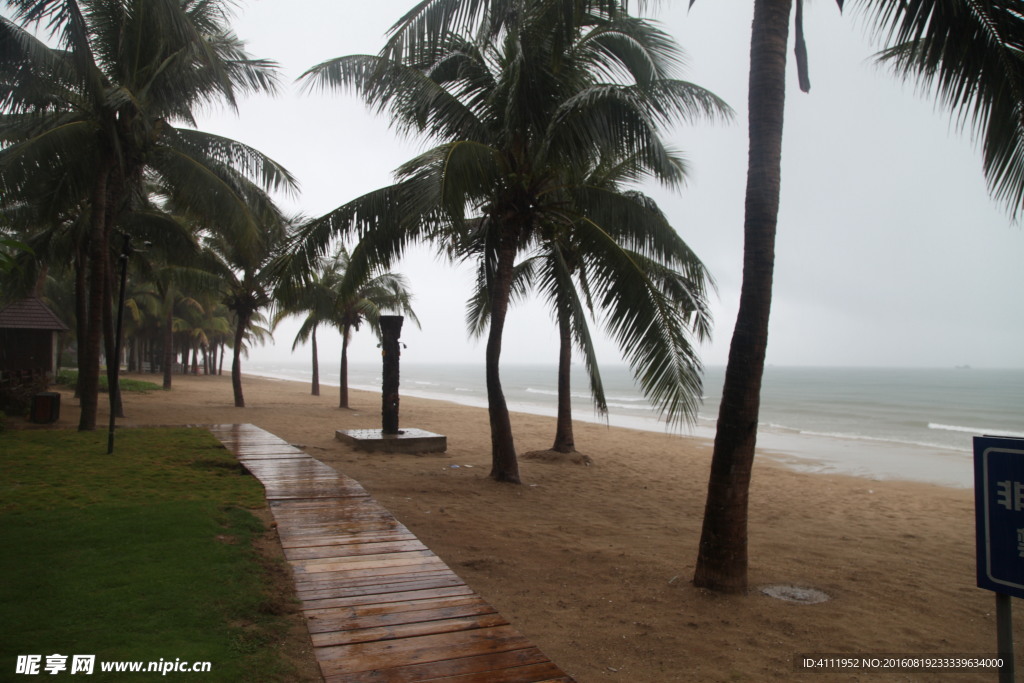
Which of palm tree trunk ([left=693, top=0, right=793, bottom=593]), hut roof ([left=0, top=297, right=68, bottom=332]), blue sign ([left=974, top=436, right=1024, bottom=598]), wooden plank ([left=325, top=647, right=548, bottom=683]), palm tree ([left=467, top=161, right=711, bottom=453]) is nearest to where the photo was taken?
blue sign ([left=974, top=436, right=1024, bottom=598])

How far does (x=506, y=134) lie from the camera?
8.36 metres

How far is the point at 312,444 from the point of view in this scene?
39.4ft

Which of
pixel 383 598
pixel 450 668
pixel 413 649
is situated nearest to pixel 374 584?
pixel 383 598

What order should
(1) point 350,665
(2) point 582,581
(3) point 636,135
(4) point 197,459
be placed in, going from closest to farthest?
(1) point 350,665 → (2) point 582,581 → (3) point 636,135 → (4) point 197,459

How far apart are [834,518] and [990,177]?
5.46 meters

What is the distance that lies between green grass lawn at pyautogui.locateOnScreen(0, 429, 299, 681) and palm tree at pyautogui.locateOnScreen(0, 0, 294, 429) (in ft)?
17.7

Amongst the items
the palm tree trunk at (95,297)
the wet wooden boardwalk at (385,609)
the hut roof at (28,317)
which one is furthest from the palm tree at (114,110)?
the wet wooden boardwalk at (385,609)

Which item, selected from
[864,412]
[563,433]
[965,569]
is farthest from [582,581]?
[864,412]

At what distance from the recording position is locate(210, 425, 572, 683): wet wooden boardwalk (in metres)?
3.02

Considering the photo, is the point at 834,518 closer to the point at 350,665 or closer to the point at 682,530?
the point at 682,530

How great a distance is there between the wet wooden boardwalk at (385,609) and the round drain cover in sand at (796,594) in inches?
102
